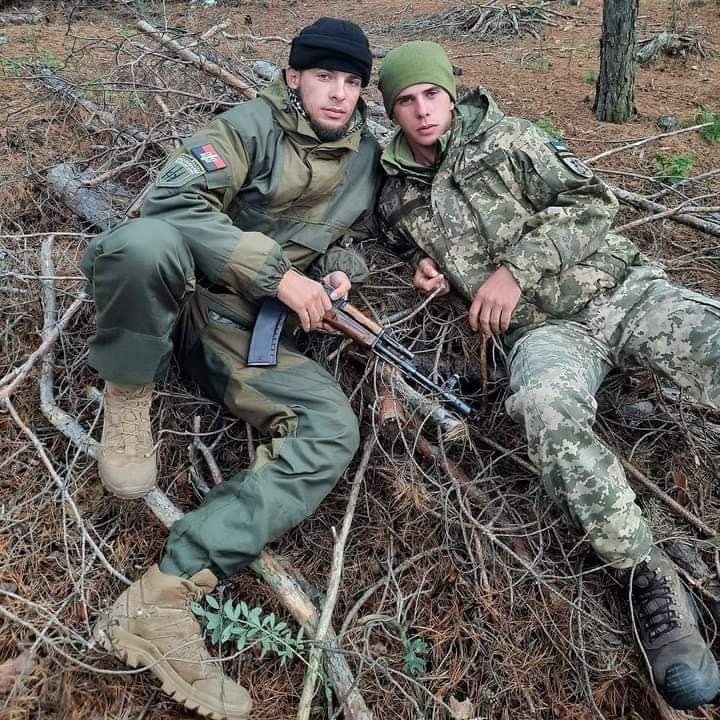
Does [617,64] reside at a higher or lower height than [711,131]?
higher

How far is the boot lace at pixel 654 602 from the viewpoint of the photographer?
266 cm

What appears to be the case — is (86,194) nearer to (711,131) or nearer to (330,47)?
(330,47)

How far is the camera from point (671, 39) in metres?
7.16

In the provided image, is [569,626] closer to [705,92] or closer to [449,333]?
[449,333]

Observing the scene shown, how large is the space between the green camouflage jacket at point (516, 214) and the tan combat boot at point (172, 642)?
6.17 feet

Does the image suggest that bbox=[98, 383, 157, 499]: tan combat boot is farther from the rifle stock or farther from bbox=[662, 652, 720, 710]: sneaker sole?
bbox=[662, 652, 720, 710]: sneaker sole

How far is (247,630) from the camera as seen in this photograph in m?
2.55

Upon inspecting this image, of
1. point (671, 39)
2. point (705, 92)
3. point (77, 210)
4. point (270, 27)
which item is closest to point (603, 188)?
point (77, 210)

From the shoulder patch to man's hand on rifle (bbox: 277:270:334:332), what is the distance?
593 millimetres

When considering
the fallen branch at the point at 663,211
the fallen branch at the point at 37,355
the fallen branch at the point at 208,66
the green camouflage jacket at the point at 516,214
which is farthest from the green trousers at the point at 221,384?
the fallen branch at the point at 663,211

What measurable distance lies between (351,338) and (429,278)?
0.57 meters

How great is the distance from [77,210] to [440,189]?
2.35 m

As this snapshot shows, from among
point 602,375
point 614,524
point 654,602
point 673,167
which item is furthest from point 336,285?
point 673,167

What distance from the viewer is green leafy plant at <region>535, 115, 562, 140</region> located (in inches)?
216
